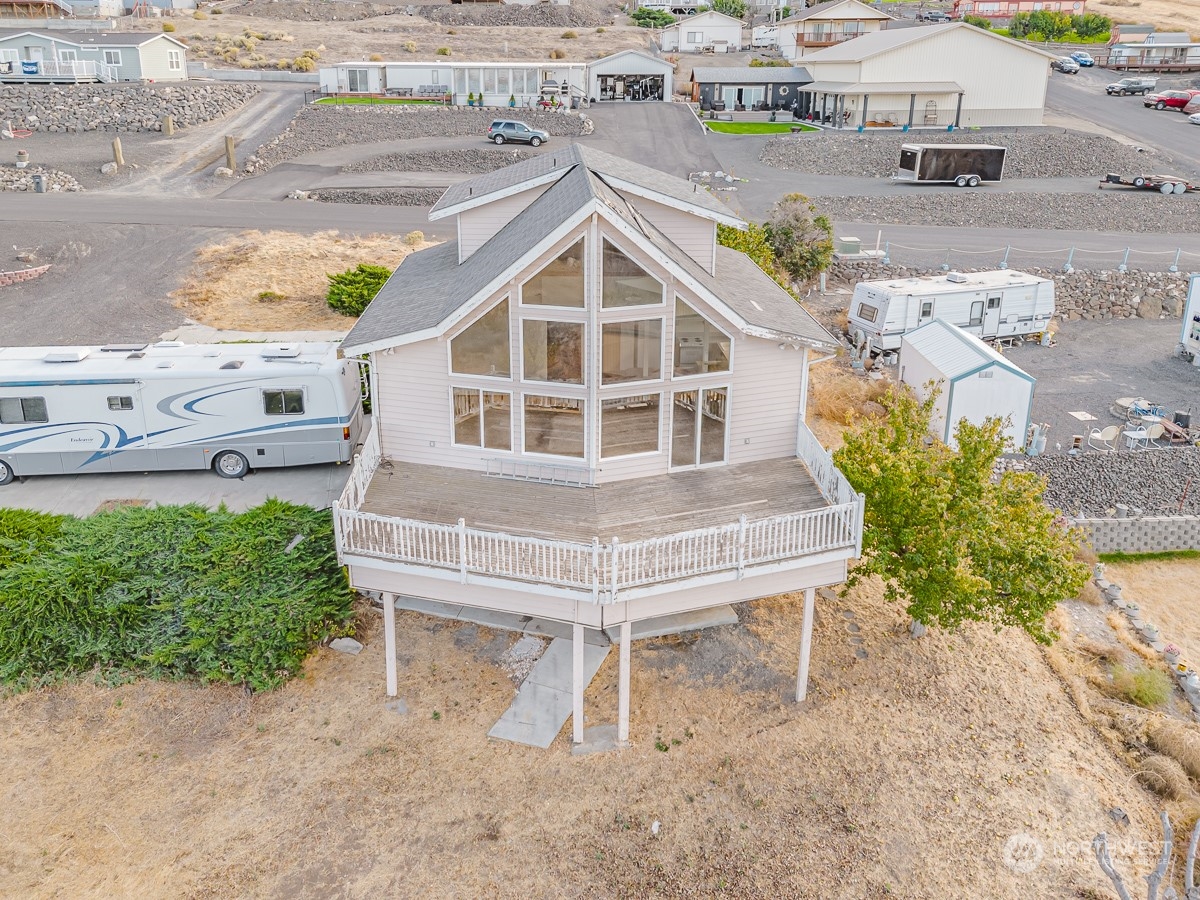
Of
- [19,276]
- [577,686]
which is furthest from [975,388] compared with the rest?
[19,276]

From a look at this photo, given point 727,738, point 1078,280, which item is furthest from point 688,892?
point 1078,280

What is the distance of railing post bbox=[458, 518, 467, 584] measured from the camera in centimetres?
1482

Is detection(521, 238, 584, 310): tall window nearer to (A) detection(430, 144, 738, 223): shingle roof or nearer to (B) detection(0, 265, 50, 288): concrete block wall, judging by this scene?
(A) detection(430, 144, 738, 223): shingle roof

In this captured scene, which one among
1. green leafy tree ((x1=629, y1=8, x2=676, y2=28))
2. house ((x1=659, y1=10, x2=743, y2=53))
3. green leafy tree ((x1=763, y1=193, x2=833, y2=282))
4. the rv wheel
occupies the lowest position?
the rv wheel

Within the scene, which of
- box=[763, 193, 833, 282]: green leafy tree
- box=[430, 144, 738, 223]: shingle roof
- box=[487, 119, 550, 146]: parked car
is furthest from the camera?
box=[487, 119, 550, 146]: parked car

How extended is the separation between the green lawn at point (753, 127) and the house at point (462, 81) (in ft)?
34.9

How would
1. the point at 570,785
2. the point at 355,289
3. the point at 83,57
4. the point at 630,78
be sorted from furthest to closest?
the point at 630,78
the point at 83,57
the point at 355,289
the point at 570,785

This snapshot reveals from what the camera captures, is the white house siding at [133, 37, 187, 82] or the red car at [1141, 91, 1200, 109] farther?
the red car at [1141, 91, 1200, 109]

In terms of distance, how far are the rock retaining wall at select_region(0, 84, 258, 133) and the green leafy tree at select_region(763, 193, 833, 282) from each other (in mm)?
41466

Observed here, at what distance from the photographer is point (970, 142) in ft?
202

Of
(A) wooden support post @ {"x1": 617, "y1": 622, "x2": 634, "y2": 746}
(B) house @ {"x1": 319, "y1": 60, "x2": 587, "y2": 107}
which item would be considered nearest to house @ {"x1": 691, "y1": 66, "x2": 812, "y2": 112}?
(B) house @ {"x1": 319, "y1": 60, "x2": 587, "y2": 107}

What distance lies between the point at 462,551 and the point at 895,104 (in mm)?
62003

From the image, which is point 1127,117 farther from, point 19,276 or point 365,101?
point 19,276

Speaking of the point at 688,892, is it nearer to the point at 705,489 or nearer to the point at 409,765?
the point at 409,765
